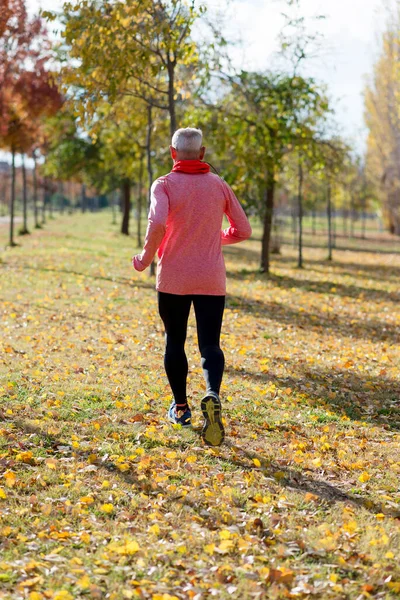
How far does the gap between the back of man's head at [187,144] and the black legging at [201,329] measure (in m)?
1.02

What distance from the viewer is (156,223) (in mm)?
4734

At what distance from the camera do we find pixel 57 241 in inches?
1061

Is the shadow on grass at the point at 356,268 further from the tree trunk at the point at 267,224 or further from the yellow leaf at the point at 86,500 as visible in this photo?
the yellow leaf at the point at 86,500

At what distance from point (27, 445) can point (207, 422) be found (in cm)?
140

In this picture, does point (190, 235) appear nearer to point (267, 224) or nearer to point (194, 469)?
point (194, 469)

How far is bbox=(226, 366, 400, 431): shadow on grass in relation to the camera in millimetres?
6543

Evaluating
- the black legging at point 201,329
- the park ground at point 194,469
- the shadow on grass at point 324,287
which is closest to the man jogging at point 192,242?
the black legging at point 201,329

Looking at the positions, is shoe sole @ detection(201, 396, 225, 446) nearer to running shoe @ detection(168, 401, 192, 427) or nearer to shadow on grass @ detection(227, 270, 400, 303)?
running shoe @ detection(168, 401, 192, 427)

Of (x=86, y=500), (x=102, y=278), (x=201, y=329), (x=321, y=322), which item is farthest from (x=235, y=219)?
(x=102, y=278)

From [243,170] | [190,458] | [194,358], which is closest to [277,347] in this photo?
[194,358]

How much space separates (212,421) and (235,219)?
151 cm

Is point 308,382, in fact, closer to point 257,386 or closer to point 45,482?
point 257,386

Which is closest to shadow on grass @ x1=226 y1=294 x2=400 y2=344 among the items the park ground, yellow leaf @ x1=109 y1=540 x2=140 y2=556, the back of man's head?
the park ground

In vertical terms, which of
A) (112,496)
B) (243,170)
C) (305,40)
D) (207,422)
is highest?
(305,40)
